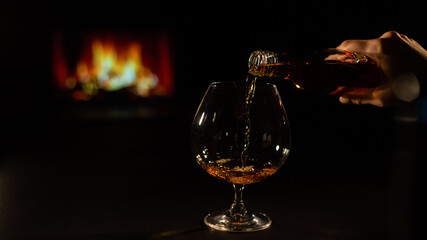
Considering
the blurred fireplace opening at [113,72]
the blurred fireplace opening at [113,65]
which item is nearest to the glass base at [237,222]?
the blurred fireplace opening at [113,72]

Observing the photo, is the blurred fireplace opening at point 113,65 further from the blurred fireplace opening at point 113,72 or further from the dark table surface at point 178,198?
the dark table surface at point 178,198

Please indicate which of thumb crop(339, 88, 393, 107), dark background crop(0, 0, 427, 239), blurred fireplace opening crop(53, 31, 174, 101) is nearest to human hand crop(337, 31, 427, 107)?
thumb crop(339, 88, 393, 107)

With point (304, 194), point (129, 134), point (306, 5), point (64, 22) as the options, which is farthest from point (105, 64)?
point (304, 194)

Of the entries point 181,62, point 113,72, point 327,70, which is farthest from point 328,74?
point 113,72

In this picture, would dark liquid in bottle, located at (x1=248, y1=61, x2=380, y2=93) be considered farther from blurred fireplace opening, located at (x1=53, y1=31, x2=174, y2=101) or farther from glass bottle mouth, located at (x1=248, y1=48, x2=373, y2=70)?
blurred fireplace opening, located at (x1=53, y1=31, x2=174, y2=101)

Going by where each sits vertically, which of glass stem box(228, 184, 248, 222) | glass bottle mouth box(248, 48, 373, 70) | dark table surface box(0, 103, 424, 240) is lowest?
dark table surface box(0, 103, 424, 240)

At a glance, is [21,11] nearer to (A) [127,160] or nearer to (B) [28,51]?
(B) [28,51]
